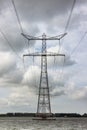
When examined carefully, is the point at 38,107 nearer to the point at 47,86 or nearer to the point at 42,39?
the point at 47,86

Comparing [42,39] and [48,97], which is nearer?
[42,39]

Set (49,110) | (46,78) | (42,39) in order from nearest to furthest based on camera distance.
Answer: (42,39), (46,78), (49,110)

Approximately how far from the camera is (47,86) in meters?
133

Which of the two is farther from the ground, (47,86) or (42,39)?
(42,39)

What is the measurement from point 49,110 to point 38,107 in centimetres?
507

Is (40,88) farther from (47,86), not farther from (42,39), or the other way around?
(42,39)

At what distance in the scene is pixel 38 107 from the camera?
136750 millimetres

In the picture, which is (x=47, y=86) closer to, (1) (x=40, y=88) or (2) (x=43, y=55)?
(1) (x=40, y=88)

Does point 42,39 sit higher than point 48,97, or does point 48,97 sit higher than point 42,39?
point 42,39

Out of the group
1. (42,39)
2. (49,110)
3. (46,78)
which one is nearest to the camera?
(42,39)

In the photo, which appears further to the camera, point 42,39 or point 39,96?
point 39,96

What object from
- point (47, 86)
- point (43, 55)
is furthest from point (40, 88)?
point (43, 55)

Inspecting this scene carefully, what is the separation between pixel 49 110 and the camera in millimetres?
140125

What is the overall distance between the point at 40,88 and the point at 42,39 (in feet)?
66.3
